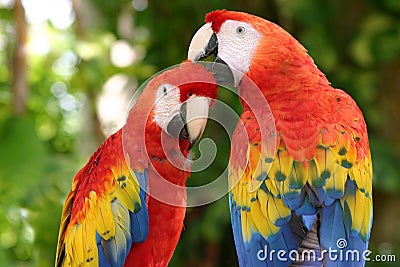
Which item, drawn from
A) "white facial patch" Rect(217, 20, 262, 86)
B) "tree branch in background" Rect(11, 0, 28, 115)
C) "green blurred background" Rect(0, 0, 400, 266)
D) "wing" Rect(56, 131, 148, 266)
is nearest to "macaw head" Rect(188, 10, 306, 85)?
"white facial patch" Rect(217, 20, 262, 86)

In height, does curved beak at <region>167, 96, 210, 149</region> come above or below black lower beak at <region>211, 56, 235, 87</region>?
below

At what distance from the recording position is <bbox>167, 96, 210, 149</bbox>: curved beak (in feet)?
1.80

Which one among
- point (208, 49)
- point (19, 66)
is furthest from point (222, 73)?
point (19, 66)

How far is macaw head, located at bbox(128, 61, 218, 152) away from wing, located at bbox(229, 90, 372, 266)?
0.16 ft

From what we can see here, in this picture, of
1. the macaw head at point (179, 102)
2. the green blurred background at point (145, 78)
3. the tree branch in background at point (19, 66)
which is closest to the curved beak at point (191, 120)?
the macaw head at point (179, 102)

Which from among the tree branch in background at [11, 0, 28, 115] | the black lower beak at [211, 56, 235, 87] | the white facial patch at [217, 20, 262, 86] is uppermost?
the tree branch in background at [11, 0, 28, 115]

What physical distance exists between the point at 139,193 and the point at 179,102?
0.11 metres

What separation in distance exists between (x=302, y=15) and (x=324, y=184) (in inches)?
40.4

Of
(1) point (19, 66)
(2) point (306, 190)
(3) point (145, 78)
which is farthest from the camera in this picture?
(3) point (145, 78)

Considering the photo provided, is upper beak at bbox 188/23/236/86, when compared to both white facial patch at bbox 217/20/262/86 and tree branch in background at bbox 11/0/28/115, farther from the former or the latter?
tree branch in background at bbox 11/0/28/115

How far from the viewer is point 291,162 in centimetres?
53

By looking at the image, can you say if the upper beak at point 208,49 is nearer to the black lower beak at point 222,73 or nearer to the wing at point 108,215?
the black lower beak at point 222,73

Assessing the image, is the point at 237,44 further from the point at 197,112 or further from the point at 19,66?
the point at 19,66

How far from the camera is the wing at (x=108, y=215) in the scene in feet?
1.92
